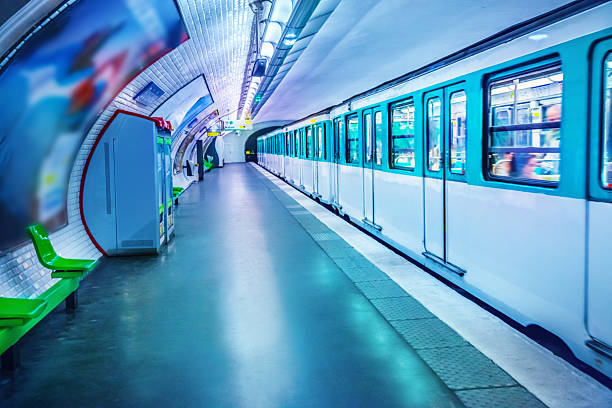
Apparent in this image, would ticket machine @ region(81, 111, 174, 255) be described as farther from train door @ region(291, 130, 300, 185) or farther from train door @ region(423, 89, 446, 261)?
train door @ region(291, 130, 300, 185)

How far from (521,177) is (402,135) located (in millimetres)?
2919

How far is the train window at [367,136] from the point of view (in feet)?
27.3

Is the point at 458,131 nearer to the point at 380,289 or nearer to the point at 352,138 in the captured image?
the point at 380,289

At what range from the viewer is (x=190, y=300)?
15.7ft

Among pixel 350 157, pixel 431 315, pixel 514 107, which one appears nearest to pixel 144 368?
pixel 431 315

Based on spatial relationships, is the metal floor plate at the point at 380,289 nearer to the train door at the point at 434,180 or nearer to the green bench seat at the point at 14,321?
the train door at the point at 434,180

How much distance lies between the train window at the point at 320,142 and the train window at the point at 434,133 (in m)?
6.72

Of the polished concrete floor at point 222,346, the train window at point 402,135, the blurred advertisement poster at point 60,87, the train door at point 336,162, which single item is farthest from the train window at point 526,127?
the train door at point 336,162

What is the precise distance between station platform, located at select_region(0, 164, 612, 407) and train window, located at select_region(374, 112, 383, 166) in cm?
219

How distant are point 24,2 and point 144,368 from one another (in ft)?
7.82

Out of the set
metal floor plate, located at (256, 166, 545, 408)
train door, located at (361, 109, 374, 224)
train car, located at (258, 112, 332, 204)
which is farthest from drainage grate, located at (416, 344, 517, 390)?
train car, located at (258, 112, 332, 204)

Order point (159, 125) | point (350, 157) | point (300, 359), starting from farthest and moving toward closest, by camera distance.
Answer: point (350, 157)
point (159, 125)
point (300, 359)

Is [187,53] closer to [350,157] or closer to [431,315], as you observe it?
[350,157]

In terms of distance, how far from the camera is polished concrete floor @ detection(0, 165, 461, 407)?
2900 millimetres
